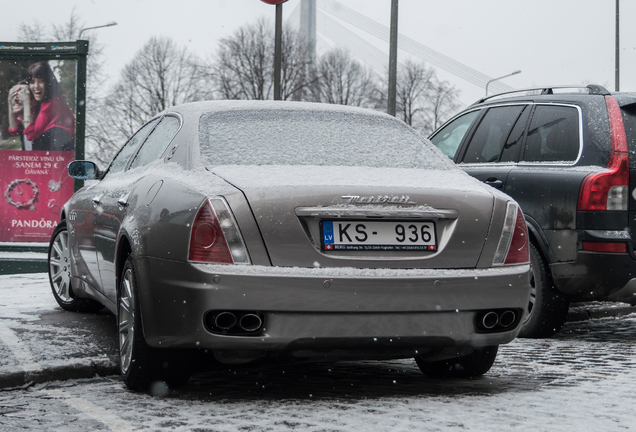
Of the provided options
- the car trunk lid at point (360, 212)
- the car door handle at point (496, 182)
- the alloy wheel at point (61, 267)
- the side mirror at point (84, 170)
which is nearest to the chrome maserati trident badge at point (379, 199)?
the car trunk lid at point (360, 212)

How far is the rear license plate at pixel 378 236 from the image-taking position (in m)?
3.81

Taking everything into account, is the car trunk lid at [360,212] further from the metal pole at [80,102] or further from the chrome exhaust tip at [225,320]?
the metal pole at [80,102]

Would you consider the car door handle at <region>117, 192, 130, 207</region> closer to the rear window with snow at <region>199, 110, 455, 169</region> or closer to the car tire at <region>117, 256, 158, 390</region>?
the car tire at <region>117, 256, 158, 390</region>

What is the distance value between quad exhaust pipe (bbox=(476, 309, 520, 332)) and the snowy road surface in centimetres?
36

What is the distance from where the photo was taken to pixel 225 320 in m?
3.77

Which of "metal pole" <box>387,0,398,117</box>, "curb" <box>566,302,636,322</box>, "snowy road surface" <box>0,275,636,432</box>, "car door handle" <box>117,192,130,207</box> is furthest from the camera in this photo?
"metal pole" <box>387,0,398,117</box>

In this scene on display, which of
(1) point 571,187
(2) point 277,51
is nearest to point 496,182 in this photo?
(1) point 571,187

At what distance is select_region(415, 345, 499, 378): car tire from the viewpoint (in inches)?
185

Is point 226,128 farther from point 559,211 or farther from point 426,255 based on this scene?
point 559,211

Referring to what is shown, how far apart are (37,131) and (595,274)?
11419 mm

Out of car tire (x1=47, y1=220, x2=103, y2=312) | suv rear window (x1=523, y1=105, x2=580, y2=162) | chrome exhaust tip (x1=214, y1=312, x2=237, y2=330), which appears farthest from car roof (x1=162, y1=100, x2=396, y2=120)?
car tire (x1=47, y1=220, x2=103, y2=312)

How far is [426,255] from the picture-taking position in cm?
391

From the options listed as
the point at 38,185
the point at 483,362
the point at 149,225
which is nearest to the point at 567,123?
the point at 483,362

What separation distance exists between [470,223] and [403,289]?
0.48 m
